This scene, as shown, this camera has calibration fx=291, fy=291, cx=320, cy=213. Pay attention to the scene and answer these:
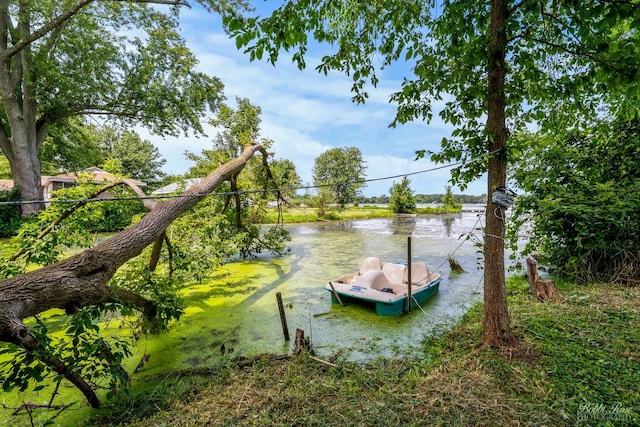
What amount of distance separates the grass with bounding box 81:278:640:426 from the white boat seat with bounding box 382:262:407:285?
2.51 metres

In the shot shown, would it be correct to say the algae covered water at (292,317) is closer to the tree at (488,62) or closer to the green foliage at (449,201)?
the tree at (488,62)

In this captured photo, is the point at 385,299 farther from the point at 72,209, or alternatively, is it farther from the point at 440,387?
the point at 72,209

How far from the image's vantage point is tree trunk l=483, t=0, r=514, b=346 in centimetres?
281

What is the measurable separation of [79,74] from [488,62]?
13.9 m

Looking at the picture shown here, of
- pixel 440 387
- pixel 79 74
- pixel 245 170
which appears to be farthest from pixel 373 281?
pixel 79 74

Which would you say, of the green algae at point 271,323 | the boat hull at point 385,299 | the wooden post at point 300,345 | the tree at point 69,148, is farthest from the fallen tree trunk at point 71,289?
the tree at point 69,148

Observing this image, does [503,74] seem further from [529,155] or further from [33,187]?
[33,187]

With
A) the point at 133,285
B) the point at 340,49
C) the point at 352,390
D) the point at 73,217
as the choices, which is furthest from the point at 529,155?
the point at 73,217

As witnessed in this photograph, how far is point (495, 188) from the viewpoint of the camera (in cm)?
298

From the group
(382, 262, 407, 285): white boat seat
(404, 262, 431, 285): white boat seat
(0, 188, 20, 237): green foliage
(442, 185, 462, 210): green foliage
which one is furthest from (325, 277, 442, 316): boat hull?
(442, 185, 462, 210): green foliage

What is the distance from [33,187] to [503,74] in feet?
51.0

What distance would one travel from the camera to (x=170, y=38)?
1241 centimetres

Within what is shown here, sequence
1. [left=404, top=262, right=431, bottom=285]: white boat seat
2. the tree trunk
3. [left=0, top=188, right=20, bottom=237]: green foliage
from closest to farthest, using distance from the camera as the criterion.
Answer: the tree trunk
[left=404, top=262, right=431, bottom=285]: white boat seat
[left=0, top=188, right=20, bottom=237]: green foliage

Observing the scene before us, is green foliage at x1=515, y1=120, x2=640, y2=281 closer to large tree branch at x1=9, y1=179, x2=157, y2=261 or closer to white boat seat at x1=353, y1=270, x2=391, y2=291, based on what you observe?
white boat seat at x1=353, y1=270, x2=391, y2=291
